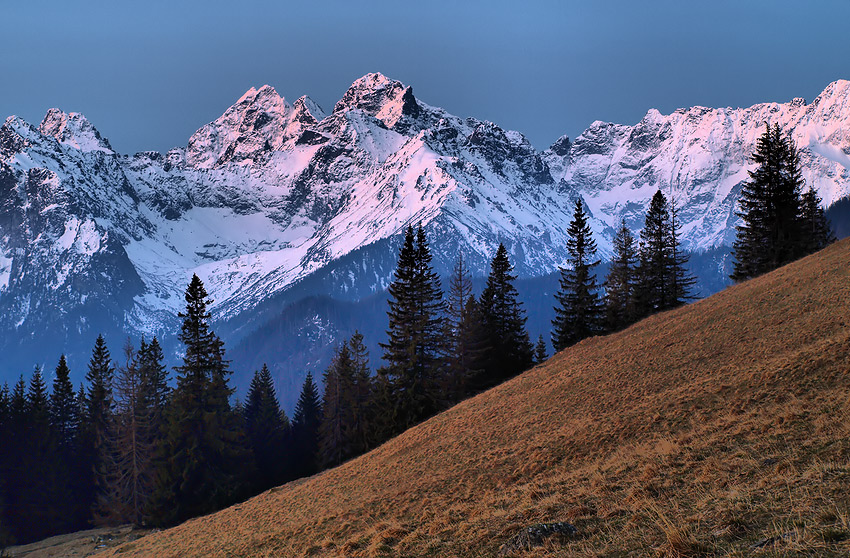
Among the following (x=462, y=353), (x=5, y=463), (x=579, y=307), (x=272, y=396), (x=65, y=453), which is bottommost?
(x=5, y=463)

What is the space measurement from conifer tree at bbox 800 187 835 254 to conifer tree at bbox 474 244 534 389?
1040 inches

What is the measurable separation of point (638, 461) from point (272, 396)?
182 ft

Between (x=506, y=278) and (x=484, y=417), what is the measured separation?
90.3 feet

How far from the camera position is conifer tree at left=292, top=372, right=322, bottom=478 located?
62.8m

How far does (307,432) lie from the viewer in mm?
67438

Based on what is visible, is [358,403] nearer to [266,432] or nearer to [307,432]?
[266,432]

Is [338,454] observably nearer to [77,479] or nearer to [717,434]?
[77,479]

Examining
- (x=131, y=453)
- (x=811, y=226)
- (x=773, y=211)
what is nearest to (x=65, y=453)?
(x=131, y=453)

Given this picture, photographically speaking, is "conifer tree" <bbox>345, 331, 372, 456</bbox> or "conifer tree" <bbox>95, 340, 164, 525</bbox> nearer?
"conifer tree" <bbox>95, 340, 164, 525</bbox>

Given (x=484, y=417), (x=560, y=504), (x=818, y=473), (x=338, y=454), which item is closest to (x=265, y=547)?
(x=560, y=504)

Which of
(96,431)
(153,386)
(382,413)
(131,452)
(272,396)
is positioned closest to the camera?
(382,413)

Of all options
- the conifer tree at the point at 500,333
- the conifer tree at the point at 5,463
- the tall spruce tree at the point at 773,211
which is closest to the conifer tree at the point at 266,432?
the conifer tree at the point at 5,463

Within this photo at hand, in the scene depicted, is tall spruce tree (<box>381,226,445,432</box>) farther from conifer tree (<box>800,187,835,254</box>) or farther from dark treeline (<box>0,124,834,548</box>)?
conifer tree (<box>800,187,835,254</box>)

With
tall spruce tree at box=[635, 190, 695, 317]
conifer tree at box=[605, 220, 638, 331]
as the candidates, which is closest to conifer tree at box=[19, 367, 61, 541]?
conifer tree at box=[605, 220, 638, 331]
